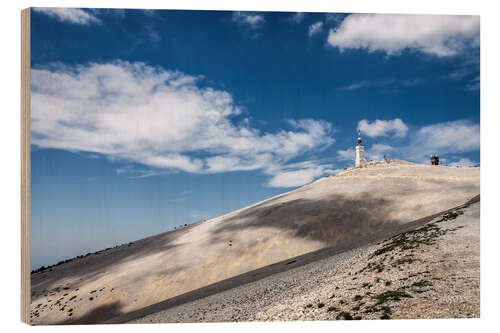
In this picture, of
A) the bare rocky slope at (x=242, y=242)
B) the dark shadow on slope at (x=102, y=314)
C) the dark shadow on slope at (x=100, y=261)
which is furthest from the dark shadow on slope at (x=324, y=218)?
the dark shadow on slope at (x=102, y=314)

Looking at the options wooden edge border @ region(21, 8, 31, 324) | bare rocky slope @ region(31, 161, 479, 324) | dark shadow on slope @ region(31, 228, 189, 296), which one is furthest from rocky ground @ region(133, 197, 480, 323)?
dark shadow on slope @ region(31, 228, 189, 296)

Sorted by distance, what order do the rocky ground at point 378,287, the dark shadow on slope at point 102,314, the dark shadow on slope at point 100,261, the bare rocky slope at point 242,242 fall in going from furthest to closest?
1. the dark shadow on slope at point 100,261
2. the bare rocky slope at point 242,242
3. the dark shadow on slope at point 102,314
4. the rocky ground at point 378,287

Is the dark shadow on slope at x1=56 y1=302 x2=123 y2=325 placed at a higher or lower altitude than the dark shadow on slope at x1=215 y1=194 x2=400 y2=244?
lower

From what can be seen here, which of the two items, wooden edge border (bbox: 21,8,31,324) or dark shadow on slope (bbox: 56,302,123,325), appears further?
dark shadow on slope (bbox: 56,302,123,325)

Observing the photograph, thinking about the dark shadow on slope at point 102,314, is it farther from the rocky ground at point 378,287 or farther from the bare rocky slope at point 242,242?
the rocky ground at point 378,287

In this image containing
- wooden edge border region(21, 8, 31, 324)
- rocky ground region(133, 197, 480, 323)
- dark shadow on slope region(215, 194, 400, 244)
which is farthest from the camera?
dark shadow on slope region(215, 194, 400, 244)

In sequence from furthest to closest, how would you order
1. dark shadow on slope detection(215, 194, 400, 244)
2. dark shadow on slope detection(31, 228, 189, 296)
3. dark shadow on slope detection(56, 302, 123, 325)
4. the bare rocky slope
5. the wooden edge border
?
dark shadow on slope detection(215, 194, 400, 244), dark shadow on slope detection(31, 228, 189, 296), the bare rocky slope, dark shadow on slope detection(56, 302, 123, 325), the wooden edge border

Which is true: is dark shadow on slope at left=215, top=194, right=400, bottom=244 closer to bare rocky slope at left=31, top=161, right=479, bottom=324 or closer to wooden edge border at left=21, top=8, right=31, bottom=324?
bare rocky slope at left=31, top=161, right=479, bottom=324
